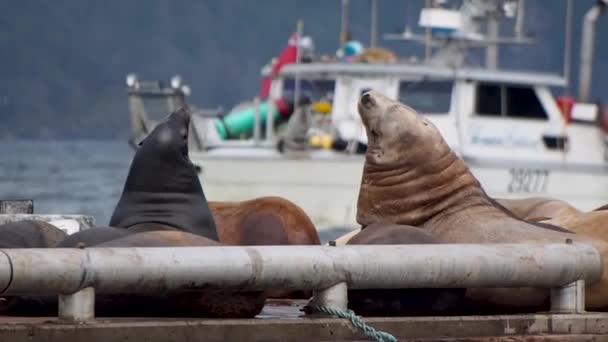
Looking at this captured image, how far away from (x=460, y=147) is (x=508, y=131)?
91 cm

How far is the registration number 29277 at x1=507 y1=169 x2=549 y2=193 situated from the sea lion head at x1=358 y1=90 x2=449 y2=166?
2090 cm

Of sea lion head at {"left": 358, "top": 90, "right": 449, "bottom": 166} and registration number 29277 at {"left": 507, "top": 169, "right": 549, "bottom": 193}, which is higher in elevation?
sea lion head at {"left": 358, "top": 90, "right": 449, "bottom": 166}

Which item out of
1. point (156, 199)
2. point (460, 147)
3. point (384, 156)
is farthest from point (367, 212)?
point (460, 147)

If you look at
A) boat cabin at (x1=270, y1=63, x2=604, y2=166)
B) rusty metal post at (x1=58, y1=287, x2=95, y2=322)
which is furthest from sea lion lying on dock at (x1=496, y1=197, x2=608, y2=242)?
boat cabin at (x1=270, y1=63, x2=604, y2=166)

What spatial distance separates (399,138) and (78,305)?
6.94 ft

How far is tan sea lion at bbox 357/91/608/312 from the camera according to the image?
691cm

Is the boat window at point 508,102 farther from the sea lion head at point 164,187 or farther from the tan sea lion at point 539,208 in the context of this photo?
the sea lion head at point 164,187

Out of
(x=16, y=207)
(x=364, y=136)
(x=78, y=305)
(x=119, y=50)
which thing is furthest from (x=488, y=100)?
(x=119, y=50)

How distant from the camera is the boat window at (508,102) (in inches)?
1111

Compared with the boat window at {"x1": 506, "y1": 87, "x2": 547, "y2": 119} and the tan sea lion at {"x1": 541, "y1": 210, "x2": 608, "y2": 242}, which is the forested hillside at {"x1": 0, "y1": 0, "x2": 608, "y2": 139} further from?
the tan sea lion at {"x1": 541, "y1": 210, "x2": 608, "y2": 242}

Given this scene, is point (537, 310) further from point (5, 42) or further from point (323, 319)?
point (5, 42)

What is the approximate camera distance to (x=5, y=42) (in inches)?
6550

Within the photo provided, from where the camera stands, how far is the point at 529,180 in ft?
92.3

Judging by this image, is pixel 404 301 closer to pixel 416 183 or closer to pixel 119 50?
pixel 416 183
